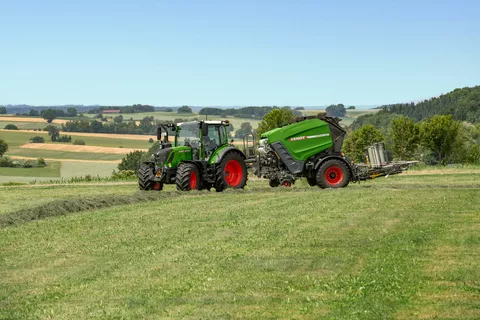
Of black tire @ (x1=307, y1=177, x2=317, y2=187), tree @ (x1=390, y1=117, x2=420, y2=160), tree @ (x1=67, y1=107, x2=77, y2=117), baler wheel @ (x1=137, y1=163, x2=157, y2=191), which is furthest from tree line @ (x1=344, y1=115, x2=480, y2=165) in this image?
tree @ (x1=67, y1=107, x2=77, y2=117)

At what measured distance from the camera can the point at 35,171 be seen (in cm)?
9069

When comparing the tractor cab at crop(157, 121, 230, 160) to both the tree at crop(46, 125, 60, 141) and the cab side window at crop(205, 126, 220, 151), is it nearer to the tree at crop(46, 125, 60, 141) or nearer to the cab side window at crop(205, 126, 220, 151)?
the cab side window at crop(205, 126, 220, 151)

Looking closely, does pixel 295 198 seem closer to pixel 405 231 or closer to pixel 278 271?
pixel 405 231

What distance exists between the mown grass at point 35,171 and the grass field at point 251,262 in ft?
218

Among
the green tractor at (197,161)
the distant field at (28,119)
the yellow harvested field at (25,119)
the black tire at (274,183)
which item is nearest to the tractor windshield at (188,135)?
the green tractor at (197,161)

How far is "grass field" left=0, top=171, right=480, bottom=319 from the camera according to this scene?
986 centimetres

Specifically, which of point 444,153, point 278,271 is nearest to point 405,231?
point 278,271

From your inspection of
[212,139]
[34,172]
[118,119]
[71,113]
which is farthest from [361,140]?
[71,113]

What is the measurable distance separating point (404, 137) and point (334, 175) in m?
66.4

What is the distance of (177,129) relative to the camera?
95.7ft

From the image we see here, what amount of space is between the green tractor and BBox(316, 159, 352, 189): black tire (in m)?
2.99

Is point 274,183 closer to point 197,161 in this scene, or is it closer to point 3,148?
point 197,161

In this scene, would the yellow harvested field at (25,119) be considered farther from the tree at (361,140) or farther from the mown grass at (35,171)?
the tree at (361,140)

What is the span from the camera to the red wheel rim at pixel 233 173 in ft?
94.8
